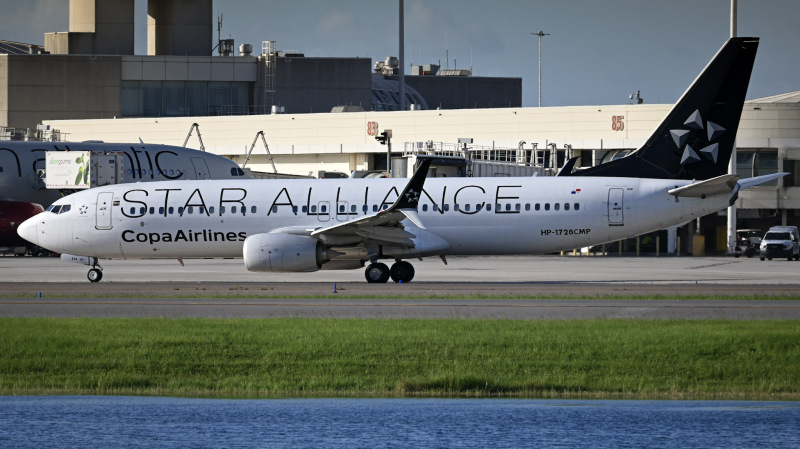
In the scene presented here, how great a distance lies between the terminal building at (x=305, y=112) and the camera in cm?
7262

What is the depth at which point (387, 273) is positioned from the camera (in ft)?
122

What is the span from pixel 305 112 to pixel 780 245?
59952 millimetres

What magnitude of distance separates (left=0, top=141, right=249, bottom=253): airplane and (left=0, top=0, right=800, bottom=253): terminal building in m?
9.55

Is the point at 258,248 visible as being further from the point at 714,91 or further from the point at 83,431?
the point at 83,431

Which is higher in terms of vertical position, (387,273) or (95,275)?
(387,273)

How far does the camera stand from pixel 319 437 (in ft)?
51.4

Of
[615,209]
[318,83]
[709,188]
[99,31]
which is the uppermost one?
[99,31]

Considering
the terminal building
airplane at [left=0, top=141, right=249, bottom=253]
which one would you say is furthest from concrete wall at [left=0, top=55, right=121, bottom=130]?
airplane at [left=0, top=141, right=249, bottom=253]

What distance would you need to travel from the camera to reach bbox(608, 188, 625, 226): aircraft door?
121 feet

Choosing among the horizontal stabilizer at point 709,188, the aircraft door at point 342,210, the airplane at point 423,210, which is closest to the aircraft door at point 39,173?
the airplane at point 423,210

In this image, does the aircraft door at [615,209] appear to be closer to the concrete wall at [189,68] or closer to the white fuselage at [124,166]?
the white fuselage at [124,166]

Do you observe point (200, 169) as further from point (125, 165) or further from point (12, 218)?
point (12, 218)

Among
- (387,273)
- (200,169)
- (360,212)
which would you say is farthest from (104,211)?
(200,169)

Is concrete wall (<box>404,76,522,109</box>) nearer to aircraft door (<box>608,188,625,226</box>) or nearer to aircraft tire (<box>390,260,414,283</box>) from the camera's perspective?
aircraft tire (<box>390,260,414,283</box>)
